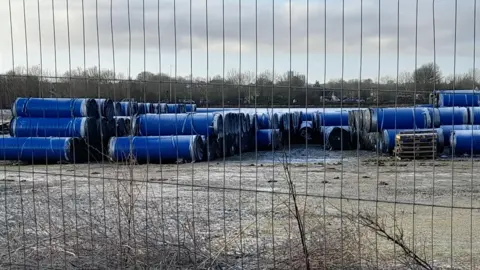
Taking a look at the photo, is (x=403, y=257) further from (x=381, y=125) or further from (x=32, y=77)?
(x=381, y=125)

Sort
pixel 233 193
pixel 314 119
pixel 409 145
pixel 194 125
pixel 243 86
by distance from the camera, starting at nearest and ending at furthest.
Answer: pixel 243 86, pixel 233 193, pixel 194 125, pixel 409 145, pixel 314 119

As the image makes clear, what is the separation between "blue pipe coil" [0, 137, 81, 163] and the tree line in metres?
12.6

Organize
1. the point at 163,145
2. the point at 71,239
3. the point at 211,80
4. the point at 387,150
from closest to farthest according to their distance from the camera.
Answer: the point at 211,80 < the point at 71,239 < the point at 163,145 < the point at 387,150

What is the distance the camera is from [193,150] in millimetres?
18281

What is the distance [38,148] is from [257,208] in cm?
1193

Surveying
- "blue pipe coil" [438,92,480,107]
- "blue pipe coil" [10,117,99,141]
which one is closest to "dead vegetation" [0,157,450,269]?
"blue pipe coil" [438,92,480,107]

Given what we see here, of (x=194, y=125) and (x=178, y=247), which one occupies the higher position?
(x=194, y=125)

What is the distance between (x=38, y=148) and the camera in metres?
18.9

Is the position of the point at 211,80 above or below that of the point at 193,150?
above

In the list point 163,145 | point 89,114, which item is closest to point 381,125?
point 163,145

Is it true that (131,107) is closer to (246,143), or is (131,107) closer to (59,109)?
(59,109)

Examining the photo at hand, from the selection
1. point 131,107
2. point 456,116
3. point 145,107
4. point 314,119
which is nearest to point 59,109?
point 145,107

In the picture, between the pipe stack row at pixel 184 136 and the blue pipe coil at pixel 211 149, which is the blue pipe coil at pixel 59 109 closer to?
the pipe stack row at pixel 184 136

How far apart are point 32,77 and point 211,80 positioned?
6.57 feet
